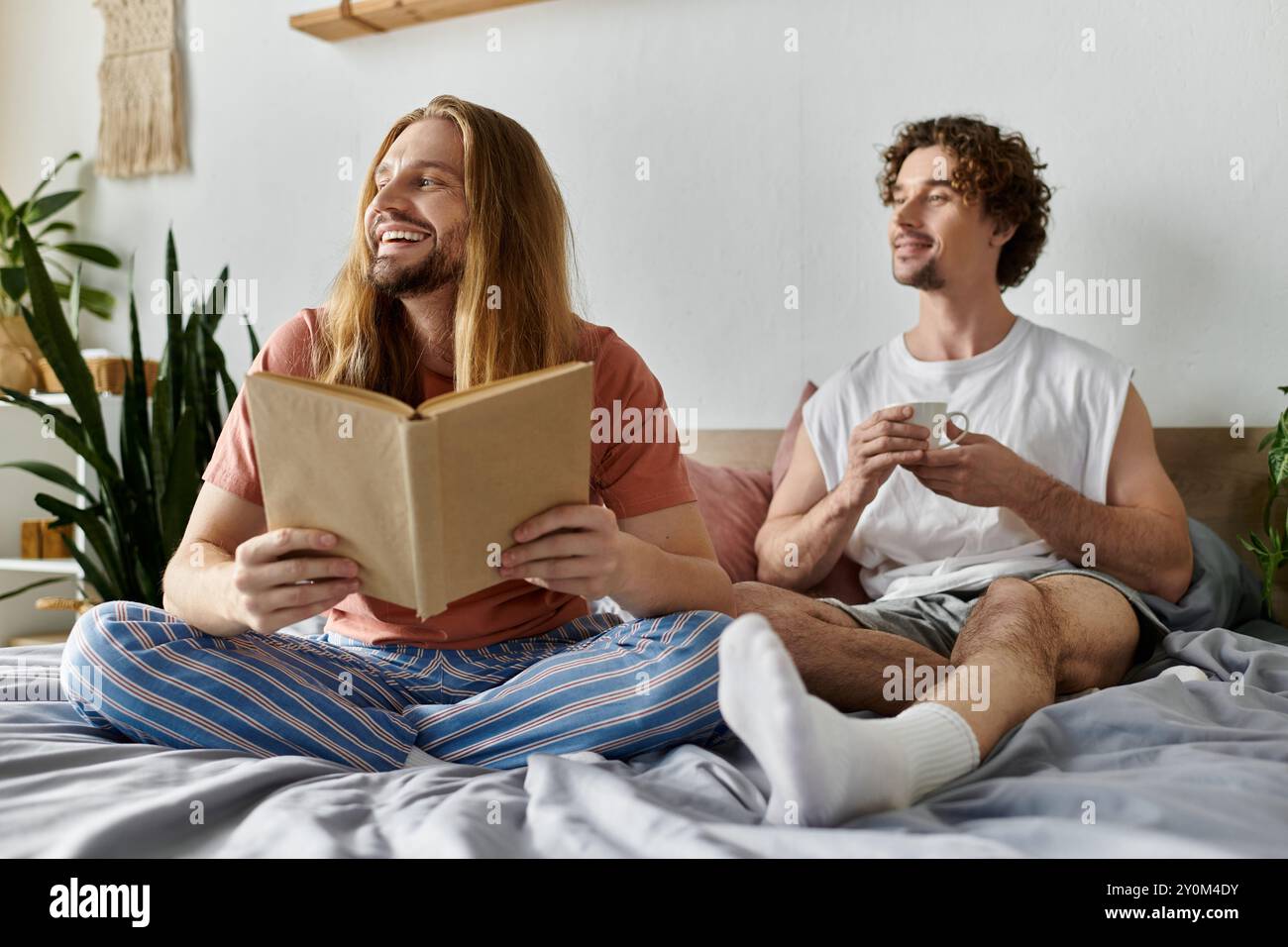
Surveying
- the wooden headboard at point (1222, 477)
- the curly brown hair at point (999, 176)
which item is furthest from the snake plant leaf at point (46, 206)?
the wooden headboard at point (1222, 477)

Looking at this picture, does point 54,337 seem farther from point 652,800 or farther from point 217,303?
point 652,800

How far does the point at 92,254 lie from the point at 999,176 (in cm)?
238

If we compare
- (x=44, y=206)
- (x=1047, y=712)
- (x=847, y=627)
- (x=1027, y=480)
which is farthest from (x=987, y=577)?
(x=44, y=206)

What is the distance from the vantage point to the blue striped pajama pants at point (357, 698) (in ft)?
3.56

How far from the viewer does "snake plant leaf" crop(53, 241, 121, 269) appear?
3.00 m

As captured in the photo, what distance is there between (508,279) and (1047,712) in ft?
2.46

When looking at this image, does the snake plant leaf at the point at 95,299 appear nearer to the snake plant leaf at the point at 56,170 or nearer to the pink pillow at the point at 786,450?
the snake plant leaf at the point at 56,170

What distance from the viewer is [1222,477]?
195cm

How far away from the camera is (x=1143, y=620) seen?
5.09ft

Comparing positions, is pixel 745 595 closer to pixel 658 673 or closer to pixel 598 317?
pixel 658 673

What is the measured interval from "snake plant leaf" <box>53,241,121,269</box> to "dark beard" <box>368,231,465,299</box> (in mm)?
2100

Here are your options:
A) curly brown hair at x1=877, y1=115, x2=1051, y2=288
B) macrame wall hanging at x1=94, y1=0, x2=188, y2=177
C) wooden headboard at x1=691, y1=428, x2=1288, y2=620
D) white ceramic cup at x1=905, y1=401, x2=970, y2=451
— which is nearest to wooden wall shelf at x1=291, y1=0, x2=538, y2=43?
macrame wall hanging at x1=94, y1=0, x2=188, y2=177

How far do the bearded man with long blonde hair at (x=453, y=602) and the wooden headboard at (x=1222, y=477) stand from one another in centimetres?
111

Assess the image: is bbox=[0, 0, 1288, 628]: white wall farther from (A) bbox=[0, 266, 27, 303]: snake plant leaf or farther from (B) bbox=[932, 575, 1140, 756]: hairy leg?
(B) bbox=[932, 575, 1140, 756]: hairy leg
